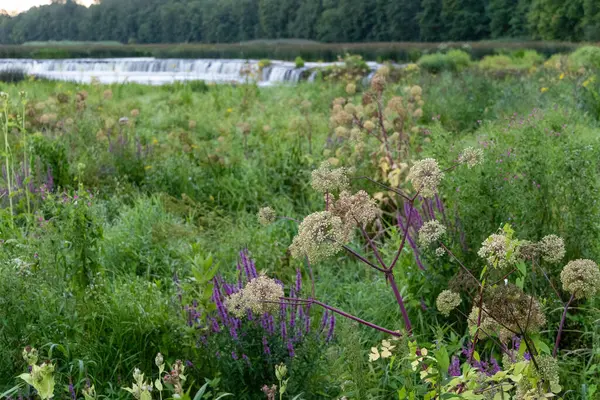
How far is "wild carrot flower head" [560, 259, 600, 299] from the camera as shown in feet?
5.41

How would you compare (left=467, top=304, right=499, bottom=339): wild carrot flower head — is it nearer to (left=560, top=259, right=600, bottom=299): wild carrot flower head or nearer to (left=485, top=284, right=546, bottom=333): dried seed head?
(left=485, top=284, right=546, bottom=333): dried seed head

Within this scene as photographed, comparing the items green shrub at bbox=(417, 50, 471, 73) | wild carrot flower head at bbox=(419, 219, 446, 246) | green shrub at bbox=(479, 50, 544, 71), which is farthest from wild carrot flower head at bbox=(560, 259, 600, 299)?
green shrub at bbox=(479, 50, 544, 71)

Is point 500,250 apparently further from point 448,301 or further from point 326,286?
point 326,286

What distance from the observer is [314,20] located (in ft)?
193

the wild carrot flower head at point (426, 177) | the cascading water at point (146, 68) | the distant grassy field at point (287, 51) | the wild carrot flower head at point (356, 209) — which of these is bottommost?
the cascading water at point (146, 68)

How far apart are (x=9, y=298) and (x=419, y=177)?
187 cm

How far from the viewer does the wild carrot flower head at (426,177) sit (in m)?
1.80

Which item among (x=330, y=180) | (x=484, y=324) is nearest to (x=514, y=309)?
(x=484, y=324)

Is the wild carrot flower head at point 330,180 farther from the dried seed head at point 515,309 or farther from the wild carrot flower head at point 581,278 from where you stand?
the wild carrot flower head at point 581,278

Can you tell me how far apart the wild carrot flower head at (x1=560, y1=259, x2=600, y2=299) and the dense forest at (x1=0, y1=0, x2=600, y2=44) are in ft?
130

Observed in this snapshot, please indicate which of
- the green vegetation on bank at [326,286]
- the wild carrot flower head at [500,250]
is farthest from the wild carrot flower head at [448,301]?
the wild carrot flower head at [500,250]

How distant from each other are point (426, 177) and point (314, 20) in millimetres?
59229

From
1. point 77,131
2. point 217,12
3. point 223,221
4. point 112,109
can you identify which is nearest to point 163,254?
point 223,221

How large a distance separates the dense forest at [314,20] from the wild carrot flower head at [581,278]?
1555 inches
